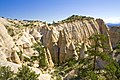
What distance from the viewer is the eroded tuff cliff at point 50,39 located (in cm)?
7481

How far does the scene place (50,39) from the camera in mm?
112000

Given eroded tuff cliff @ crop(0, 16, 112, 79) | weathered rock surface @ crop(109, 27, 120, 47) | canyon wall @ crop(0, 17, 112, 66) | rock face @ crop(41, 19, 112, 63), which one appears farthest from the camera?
weathered rock surface @ crop(109, 27, 120, 47)

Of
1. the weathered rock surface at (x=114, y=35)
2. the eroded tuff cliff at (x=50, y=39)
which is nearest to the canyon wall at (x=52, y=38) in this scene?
the eroded tuff cliff at (x=50, y=39)

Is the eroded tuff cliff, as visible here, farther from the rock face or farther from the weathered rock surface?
the weathered rock surface

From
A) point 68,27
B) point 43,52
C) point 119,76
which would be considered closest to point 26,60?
point 43,52

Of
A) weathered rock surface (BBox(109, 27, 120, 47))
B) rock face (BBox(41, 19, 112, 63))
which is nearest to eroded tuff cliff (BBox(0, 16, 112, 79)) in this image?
rock face (BBox(41, 19, 112, 63))

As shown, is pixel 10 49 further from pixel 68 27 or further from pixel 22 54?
pixel 68 27

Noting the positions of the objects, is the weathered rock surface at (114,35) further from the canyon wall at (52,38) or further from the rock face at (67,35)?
the canyon wall at (52,38)

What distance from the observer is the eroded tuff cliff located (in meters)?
74.8

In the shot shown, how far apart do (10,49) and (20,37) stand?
16024mm

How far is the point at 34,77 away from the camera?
156 ft

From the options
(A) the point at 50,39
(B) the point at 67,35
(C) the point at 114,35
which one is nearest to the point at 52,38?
(A) the point at 50,39

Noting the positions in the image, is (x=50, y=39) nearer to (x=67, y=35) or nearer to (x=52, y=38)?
(x=52, y=38)

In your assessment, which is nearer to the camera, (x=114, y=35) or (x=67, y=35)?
(x=67, y=35)
